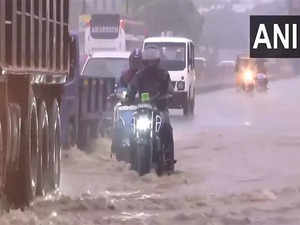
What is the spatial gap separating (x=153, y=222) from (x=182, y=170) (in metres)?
6.00

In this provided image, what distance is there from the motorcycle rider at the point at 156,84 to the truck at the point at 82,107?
2438 millimetres

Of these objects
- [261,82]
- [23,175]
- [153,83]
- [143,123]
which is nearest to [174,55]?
[153,83]

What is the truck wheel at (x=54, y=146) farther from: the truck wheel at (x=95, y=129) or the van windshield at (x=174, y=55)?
A: the van windshield at (x=174, y=55)

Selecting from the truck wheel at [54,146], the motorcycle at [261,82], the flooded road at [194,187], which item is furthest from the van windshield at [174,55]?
the motorcycle at [261,82]

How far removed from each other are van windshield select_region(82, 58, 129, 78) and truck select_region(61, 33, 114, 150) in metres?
5.19

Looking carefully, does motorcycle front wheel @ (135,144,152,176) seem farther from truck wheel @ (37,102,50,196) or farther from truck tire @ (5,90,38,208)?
truck tire @ (5,90,38,208)

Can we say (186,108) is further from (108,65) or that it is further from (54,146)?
(54,146)

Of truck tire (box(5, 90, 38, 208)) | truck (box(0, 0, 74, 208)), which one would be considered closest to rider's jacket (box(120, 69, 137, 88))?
truck (box(0, 0, 74, 208))

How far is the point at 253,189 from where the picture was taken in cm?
1426

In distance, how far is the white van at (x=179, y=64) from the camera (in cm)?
3241

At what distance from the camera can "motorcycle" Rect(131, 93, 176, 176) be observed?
15008 mm

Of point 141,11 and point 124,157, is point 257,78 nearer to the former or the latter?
point 141,11

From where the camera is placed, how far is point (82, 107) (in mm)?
20094

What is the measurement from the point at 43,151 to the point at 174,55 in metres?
20.4
